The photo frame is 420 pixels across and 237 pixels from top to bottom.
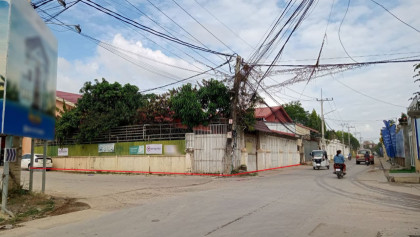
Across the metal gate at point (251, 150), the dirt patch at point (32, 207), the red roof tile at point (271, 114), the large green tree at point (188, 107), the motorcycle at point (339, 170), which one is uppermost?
the red roof tile at point (271, 114)

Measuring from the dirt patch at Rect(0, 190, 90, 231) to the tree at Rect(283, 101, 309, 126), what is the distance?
56926 millimetres

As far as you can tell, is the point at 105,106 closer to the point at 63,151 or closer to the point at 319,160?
the point at 63,151

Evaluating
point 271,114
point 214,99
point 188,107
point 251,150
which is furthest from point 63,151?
point 271,114

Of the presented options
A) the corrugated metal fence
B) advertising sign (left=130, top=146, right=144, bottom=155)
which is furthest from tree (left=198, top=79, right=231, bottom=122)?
advertising sign (left=130, top=146, right=144, bottom=155)

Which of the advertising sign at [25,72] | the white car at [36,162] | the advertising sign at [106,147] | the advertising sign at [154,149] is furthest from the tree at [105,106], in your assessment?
the advertising sign at [25,72]

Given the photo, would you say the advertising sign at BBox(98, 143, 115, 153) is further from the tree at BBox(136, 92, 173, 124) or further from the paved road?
the paved road

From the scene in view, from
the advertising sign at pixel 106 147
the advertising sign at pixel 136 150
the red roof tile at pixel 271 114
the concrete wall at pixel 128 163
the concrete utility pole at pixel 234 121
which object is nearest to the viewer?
the concrete utility pole at pixel 234 121

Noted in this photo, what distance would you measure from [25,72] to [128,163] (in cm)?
1648

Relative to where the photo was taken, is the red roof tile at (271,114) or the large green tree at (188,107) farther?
the red roof tile at (271,114)

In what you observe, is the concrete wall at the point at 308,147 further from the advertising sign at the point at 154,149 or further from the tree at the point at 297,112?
the advertising sign at the point at 154,149

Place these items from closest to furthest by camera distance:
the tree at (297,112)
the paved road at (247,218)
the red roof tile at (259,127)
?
the paved road at (247,218), the red roof tile at (259,127), the tree at (297,112)

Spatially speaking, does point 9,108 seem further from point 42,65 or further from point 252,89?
point 252,89

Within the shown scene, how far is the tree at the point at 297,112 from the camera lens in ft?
209

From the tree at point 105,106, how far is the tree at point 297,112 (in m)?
43.7
